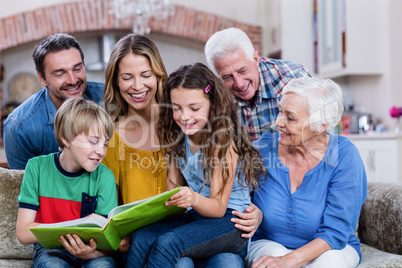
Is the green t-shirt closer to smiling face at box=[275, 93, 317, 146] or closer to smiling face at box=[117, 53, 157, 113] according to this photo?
smiling face at box=[117, 53, 157, 113]

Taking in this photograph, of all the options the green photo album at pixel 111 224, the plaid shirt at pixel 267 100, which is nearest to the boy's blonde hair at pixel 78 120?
the green photo album at pixel 111 224

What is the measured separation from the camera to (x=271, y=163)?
72.8 inches

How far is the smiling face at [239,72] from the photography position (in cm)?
222

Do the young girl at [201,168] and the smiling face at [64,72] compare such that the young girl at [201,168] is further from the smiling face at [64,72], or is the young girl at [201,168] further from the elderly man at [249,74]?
the smiling face at [64,72]

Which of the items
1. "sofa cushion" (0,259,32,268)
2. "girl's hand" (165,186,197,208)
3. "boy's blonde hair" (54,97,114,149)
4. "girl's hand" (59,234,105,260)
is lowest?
"sofa cushion" (0,259,32,268)

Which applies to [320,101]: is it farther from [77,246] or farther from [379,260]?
[77,246]

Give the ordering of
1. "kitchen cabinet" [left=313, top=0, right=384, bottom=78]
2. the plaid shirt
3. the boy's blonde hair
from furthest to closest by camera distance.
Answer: "kitchen cabinet" [left=313, top=0, right=384, bottom=78], the plaid shirt, the boy's blonde hair

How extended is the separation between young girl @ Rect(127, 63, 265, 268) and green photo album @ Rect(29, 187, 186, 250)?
75mm

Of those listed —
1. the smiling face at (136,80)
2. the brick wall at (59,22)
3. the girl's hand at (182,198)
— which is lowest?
the girl's hand at (182,198)

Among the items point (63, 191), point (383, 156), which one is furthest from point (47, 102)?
point (383, 156)

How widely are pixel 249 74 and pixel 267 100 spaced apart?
20 cm

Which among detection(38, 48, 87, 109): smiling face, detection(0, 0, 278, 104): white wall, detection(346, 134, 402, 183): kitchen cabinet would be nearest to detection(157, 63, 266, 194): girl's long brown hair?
detection(38, 48, 87, 109): smiling face

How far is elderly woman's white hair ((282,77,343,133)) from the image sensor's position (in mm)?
1736

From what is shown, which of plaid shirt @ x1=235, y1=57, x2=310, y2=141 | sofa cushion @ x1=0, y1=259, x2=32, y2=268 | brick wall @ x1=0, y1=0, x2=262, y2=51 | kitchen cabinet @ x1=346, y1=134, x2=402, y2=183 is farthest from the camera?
brick wall @ x1=0, y1=0, x2=262, y2=51
